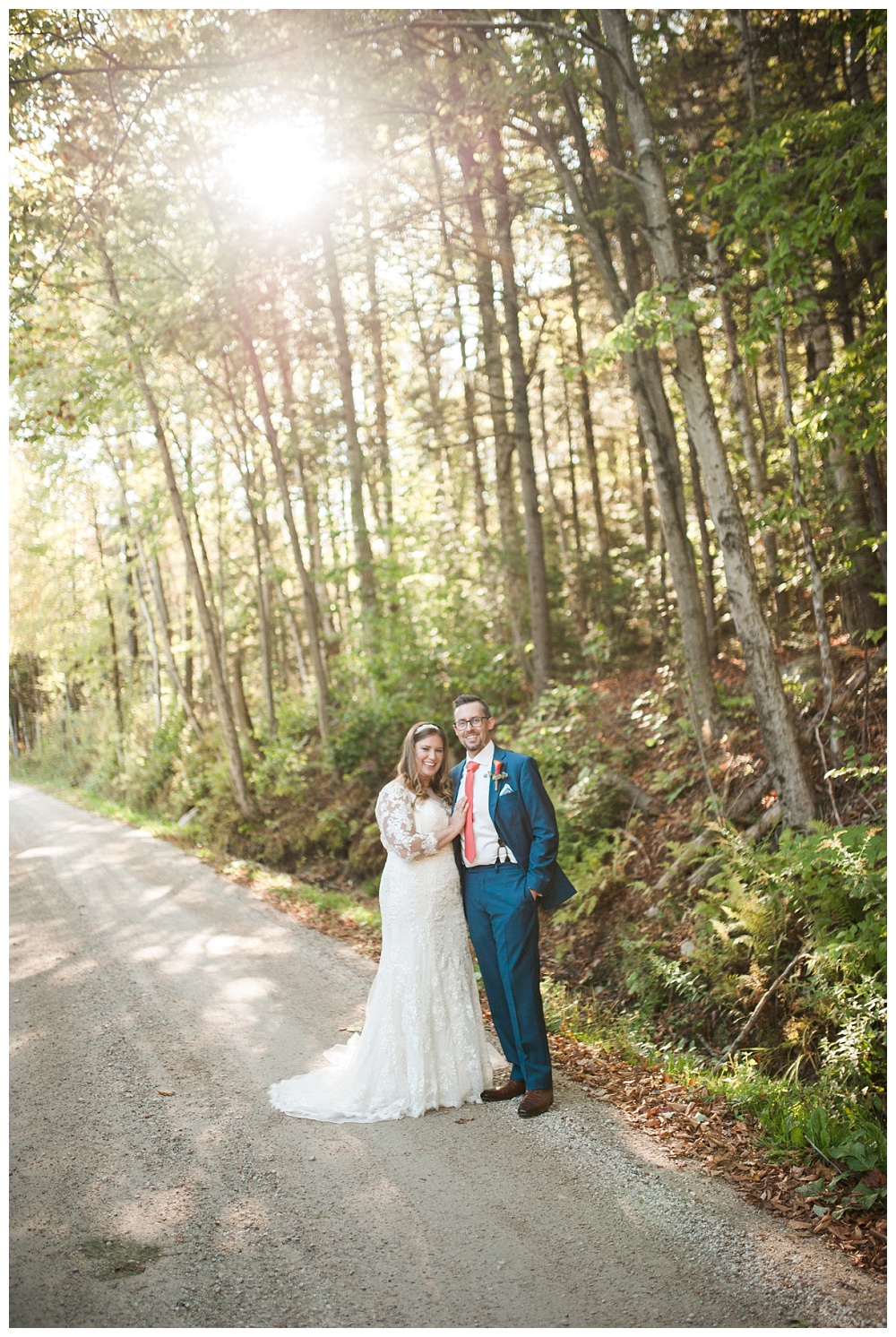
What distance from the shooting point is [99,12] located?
24.5 feet

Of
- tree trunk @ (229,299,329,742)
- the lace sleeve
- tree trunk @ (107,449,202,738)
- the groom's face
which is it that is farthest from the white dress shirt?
tree trunk @ (107,449,202,738)

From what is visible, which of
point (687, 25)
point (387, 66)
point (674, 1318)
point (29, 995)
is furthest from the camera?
point (687, 25)

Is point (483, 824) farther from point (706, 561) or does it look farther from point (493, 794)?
point (706, 561)

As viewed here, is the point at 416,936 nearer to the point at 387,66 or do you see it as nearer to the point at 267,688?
the point at 387,66

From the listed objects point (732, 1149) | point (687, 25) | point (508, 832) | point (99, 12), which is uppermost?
point (687, 25)

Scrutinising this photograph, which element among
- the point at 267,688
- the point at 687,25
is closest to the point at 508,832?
the point at 687,25

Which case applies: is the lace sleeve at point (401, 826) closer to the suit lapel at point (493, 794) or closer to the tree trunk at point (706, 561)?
the suit lapel at point (493, 794)

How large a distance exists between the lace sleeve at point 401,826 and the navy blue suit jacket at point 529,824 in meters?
0.43

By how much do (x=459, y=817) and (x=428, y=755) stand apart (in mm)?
406

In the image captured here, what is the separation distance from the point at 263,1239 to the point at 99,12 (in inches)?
359

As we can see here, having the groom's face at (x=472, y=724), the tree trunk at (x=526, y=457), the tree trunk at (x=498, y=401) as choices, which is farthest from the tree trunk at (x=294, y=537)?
the groom's face at (x=472, y=724)

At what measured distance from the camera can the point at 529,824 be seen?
5082mm

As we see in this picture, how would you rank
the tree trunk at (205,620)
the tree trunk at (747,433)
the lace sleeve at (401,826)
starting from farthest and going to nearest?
1. the tree trunk at (205,620)
2. the tree trunk at (747,433)
3. the lace sleeve at (401,826)

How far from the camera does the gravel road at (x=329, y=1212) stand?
3328 mm
